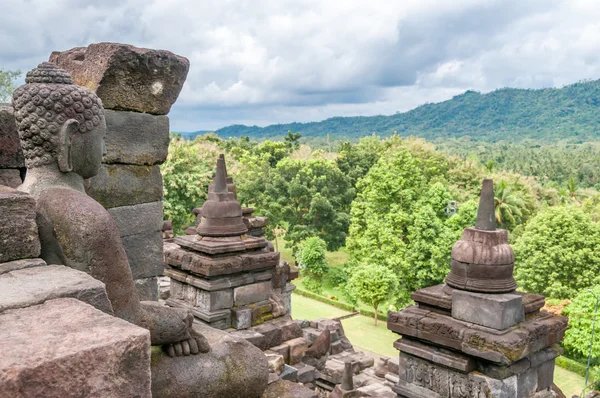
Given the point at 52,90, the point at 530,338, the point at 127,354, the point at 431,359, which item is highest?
the point at 52,90

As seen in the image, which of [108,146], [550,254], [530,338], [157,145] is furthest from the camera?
[550,254]

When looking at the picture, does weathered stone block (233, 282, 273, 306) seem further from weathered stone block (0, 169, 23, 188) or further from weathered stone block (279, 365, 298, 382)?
weathered stone block (0, 169, 23, 188)

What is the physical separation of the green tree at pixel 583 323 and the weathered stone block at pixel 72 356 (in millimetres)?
18774

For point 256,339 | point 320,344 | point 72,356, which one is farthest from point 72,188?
point 320,344

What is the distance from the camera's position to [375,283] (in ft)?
67.1

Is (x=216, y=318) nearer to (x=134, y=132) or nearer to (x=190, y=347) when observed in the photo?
(x=134, y=132)

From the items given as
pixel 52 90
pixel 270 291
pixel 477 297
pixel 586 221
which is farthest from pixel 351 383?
pixel 586 221

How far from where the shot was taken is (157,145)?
442 centimetres

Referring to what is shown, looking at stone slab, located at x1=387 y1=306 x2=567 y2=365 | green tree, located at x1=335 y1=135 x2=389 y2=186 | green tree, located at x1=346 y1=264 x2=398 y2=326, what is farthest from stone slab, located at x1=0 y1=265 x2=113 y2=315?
green tree, located at x1=335 y1=135 x2=389 y2=186

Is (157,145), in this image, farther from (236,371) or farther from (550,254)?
(550,254)

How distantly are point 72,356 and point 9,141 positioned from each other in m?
Result: 2.55

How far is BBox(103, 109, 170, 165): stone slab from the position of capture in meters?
4.12

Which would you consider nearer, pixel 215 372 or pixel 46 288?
pixel 46 288

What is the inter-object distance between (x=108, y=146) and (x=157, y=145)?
0.43 m
